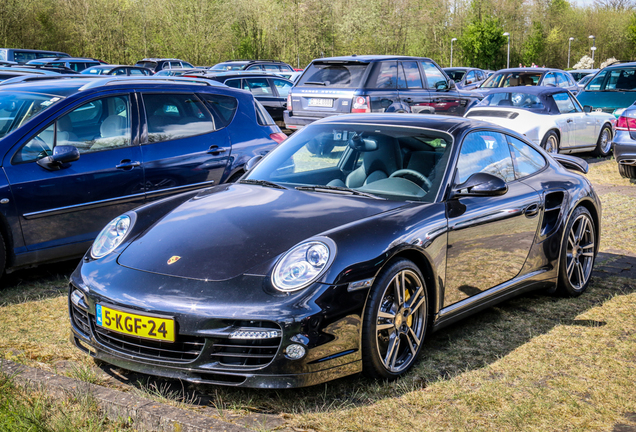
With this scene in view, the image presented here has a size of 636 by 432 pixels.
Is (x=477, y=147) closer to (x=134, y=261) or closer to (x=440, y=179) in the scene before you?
(x=440, y=179)

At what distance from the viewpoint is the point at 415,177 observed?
4.18m

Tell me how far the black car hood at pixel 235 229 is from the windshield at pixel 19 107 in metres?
2.14

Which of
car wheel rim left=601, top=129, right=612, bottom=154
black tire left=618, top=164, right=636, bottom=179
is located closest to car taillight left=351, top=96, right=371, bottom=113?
black tire left=618, top=164, right=636, bottom=179

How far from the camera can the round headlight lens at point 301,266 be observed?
10.4ft

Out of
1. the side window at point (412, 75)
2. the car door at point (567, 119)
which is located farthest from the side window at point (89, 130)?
the car door at point (567, 119)

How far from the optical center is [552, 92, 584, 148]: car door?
12469 millimetres

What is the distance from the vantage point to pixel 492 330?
4.39m

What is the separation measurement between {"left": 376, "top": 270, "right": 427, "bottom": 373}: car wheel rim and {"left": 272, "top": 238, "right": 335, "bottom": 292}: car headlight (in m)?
0.38

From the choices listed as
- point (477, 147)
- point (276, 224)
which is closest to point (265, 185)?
point (276, 224)

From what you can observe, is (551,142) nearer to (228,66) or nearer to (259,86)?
(259,86)

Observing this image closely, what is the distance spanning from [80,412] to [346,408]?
122 centimetres

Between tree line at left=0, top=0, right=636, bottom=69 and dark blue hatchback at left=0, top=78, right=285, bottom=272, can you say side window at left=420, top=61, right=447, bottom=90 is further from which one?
tree line at left=0, top=0, right=636, bottom=69

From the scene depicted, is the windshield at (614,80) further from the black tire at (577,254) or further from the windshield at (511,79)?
the black tire at (577,254)

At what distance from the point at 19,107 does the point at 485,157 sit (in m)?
3.95
